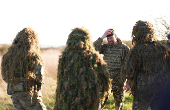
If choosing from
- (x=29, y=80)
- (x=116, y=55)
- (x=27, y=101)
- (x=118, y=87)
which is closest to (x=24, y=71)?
(x=29, y=80)

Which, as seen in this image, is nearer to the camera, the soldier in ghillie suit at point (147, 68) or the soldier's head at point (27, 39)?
the soldier in ghillie suit at point (147, 68)

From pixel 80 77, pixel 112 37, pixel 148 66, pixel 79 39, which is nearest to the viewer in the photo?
pixel 80 77

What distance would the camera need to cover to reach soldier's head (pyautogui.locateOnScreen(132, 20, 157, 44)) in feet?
16.2

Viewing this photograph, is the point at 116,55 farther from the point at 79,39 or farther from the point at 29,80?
the point at 79,39

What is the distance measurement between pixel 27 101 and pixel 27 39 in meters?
1.27

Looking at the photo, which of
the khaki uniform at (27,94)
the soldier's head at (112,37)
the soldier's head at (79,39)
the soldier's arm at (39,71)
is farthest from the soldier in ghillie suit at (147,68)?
the khaki uniform at (27,94)

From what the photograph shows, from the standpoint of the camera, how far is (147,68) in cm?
483

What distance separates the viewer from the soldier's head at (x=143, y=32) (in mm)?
4945

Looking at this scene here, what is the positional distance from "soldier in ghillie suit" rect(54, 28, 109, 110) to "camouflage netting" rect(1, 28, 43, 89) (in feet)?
5.07

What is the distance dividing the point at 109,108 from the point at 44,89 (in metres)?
2.53

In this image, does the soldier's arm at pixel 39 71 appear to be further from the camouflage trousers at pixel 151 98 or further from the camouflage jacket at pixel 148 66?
the camouflage trousers at pixel 151 98

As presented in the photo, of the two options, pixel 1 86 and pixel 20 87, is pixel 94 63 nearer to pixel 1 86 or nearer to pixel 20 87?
pixel 20 87

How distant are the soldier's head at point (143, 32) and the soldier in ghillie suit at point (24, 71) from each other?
1.98 meters

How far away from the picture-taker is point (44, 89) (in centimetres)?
963
